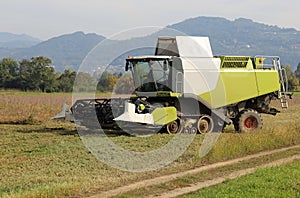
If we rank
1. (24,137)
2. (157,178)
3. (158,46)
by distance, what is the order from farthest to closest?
1. (158,46)
2. (24,137)
3. (157,178)

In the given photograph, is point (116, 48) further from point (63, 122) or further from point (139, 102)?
point (63, 122)

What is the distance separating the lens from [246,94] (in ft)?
61.4

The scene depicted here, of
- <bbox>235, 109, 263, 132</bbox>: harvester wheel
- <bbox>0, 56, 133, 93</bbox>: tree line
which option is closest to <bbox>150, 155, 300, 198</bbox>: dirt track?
<bbox>235, 109, 263, 132</bbox>: harvester wheel

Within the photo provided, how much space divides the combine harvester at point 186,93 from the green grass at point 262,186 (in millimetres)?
6542

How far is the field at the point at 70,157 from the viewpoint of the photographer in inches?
352

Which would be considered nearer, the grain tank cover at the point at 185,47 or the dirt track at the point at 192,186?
the dirt track at the point at 192,186

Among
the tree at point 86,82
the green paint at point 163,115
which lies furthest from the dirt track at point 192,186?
the tree at point 86,82

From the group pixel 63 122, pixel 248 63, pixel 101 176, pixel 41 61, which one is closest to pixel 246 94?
pixel 248 63

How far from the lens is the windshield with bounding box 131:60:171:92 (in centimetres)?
1708

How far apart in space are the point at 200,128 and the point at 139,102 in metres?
2.66

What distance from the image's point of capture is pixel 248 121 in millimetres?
18938

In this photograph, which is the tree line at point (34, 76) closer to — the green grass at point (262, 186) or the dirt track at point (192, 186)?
the dirt track at point (192, 186)

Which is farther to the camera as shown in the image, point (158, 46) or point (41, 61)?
point (41, 61)

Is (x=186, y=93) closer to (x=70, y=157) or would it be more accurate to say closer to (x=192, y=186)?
(x=70, y=157)
